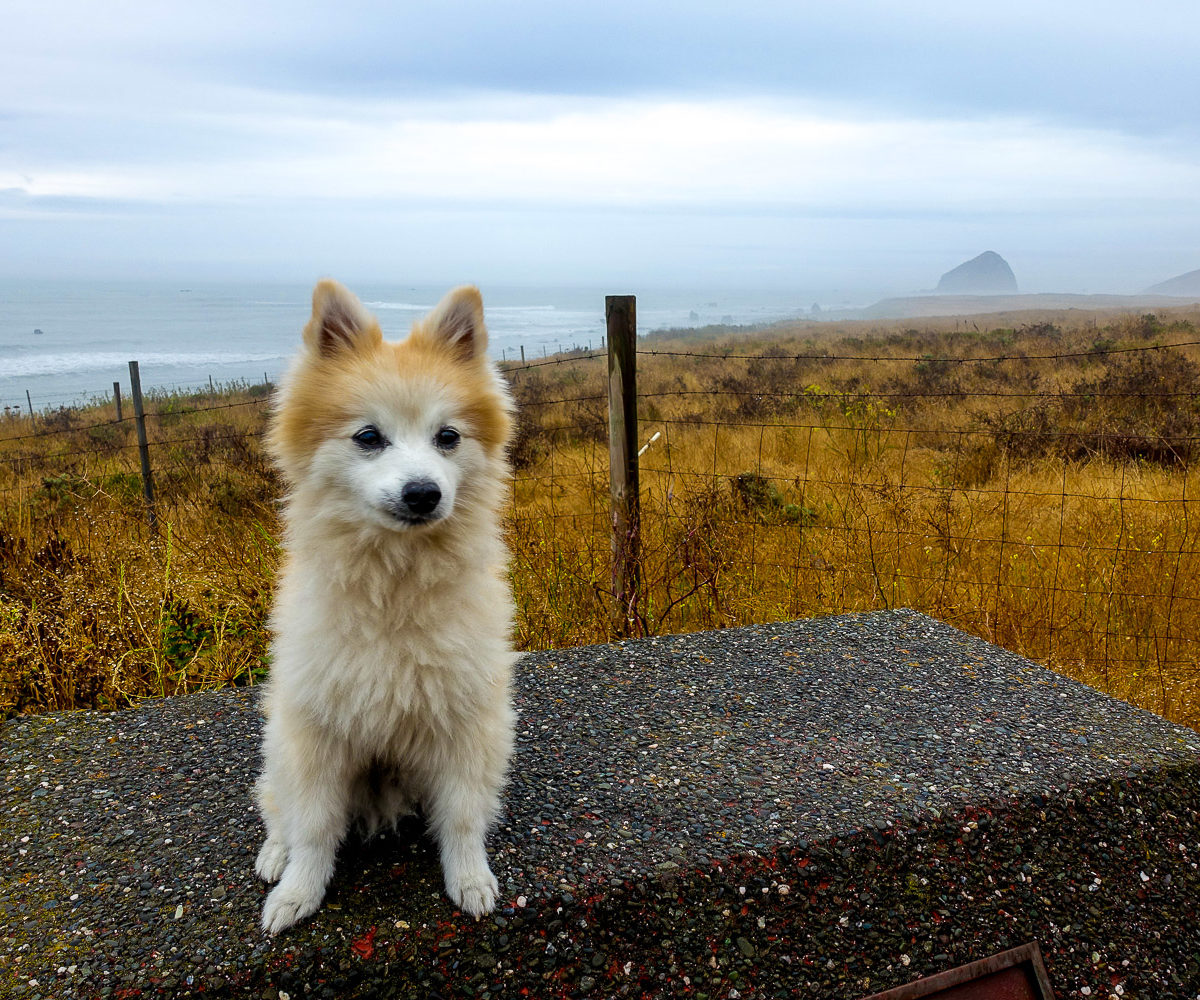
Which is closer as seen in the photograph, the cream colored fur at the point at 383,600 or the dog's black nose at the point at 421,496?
the dog's black nose at the point at 421,496

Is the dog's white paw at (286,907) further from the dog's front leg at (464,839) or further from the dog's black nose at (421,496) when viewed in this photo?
the dog's black nose at (421,496)

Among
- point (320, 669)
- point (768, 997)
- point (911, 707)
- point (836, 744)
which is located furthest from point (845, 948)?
point (320, 669)

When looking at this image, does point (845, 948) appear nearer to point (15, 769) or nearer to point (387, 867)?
point (387, 867)

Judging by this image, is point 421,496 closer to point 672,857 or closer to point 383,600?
point 383,600

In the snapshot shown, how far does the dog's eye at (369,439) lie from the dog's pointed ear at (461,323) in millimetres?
353

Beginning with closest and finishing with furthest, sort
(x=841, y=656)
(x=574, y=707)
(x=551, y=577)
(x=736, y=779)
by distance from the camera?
(x=736, y=779), (x=574, y=707), (x=841, y=656), (x=551, y=577)

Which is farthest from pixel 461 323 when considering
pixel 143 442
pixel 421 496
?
pixel 143 442

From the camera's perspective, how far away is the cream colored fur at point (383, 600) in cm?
215

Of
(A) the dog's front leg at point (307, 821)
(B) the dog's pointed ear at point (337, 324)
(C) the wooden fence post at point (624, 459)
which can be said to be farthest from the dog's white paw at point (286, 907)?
(C) the wooden fence post at point (624, 459)

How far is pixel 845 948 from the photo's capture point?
2578 millimetres

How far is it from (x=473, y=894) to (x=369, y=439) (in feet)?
4.19

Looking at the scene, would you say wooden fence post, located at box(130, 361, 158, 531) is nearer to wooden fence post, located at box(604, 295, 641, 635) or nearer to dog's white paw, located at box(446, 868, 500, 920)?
wooden fence post, located at box(604, 295, 641, 635)

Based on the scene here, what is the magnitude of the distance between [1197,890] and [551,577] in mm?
3476

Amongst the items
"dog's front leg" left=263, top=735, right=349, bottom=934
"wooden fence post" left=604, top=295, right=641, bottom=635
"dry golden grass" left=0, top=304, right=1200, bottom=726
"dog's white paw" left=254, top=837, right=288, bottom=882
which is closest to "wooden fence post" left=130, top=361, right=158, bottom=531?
"dry golden grass" left=0, top=304, right=1200, bottom=726
